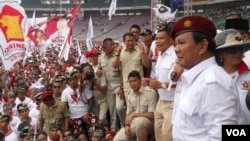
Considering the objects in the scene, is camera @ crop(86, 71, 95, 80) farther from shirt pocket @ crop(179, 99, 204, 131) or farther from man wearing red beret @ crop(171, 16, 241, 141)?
shirt pocket @ crop(179, 99, 204, 131)

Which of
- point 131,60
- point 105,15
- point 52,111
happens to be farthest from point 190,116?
point 105,15

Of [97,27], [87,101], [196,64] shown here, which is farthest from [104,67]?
[97,27]

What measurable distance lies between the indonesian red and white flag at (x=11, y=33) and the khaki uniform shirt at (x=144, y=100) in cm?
363

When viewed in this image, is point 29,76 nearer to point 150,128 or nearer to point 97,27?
point 150,128

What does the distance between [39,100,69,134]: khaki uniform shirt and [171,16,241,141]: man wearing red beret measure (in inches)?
153

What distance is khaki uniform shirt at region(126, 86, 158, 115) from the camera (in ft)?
14.7

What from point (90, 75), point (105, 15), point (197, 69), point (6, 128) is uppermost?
point (105, 15)

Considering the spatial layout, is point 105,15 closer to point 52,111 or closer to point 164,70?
point 52,111

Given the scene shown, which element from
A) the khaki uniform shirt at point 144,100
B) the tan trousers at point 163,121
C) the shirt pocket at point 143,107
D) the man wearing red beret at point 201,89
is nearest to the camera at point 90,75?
the khaki uniform shirt at point 144,100

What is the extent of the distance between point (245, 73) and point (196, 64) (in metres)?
0.77

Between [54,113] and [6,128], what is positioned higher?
[54,113]

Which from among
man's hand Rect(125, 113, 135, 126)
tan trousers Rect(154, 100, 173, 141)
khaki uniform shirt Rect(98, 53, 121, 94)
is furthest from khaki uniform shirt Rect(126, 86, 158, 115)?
khaki uniform shirt Rect(98, 53, 121, 94)

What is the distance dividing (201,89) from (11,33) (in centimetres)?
643

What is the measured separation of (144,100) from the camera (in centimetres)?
451
